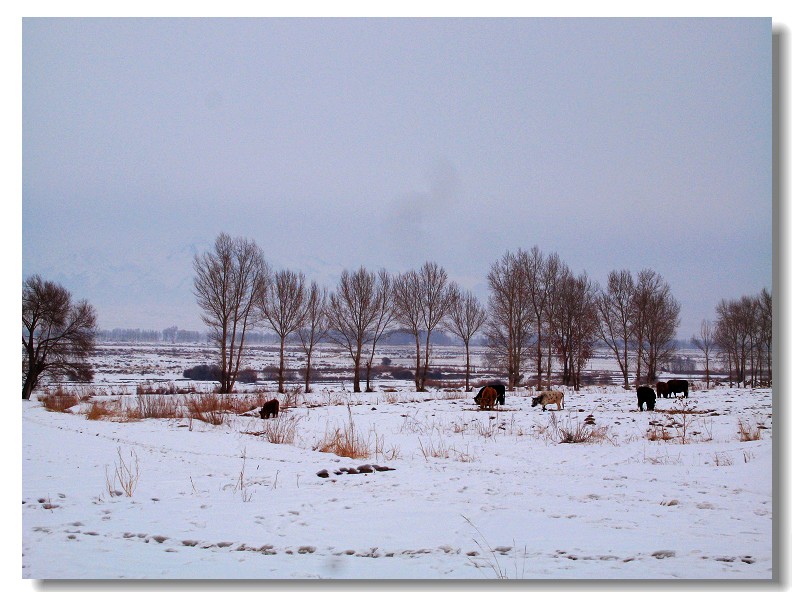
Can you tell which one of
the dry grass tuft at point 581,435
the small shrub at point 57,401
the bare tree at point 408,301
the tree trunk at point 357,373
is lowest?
the tree trunk at point 357,373

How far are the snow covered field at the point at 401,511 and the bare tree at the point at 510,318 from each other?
91.8 feet

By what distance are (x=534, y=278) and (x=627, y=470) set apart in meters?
32.4

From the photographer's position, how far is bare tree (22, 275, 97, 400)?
1451 cm

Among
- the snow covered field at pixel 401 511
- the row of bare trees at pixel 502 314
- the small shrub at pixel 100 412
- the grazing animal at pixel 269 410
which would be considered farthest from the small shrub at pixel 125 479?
the row of bare trees at pixel 502 314

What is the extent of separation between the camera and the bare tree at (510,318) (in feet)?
129

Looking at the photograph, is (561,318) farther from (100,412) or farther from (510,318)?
(100,412)

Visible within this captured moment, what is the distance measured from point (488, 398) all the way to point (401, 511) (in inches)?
590

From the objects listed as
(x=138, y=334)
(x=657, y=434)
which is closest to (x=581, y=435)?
(x=657, y=434)

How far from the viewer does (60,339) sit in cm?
2223

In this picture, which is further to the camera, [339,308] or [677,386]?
[339,308]

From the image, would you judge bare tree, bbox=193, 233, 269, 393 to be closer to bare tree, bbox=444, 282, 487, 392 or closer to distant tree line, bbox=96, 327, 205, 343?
distant tree line, bbox=96, 327, 205, 343

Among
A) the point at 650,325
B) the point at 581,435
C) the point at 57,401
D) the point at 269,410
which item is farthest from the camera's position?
the point at 650,325

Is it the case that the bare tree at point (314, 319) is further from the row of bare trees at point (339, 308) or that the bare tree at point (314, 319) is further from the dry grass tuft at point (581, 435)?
the dry grass tuft at point (581, 435)

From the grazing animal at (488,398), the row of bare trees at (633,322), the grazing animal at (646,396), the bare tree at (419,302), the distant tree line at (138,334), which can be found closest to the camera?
the grazing animal at (646,396)
